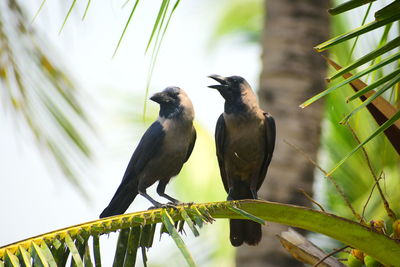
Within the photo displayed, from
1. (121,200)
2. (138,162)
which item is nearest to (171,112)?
(138,162)

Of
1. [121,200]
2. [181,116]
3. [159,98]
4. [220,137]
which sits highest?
[159,98]

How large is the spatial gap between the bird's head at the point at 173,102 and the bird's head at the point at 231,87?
0.89 feet

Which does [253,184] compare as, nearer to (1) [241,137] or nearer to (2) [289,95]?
(1) [241,137]

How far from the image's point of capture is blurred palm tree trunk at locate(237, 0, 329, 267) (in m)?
5.56

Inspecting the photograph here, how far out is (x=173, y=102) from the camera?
4.61 m

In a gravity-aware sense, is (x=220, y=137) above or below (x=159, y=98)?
below

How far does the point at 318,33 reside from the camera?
6082 millimetres

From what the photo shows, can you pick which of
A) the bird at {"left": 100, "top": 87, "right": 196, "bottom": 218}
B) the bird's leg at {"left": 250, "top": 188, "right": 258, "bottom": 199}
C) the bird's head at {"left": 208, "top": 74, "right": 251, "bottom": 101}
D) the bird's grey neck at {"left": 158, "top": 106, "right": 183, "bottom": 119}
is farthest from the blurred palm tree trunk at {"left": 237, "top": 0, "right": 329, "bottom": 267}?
the bird's grey neck at {"left": 158, "top": 106, "right": 183, "bottom": 119}

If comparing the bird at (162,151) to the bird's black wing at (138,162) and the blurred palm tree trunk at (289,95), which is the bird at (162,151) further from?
the blurred palm tree trunk at (289,95)

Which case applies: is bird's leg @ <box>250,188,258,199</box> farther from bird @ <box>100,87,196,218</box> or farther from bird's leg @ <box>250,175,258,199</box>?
bird @ <box>100,87,196,218</box>

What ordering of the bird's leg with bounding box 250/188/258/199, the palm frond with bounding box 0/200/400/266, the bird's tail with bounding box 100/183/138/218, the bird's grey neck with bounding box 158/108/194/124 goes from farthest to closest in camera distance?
the bird's leg with bounding box 250/188/258/199, the bird's grey neck with bounding box 158/108/194/124, the bird's tail with bounding box 100/183/138/218, the palm frond with bounding box 0/200/400/266

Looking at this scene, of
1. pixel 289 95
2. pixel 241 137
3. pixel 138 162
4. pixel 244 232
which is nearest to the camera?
pixel 244 232

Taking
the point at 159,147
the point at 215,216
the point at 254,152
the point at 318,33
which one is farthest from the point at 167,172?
the point at 318,33

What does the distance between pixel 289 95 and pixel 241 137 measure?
1.38 meters
